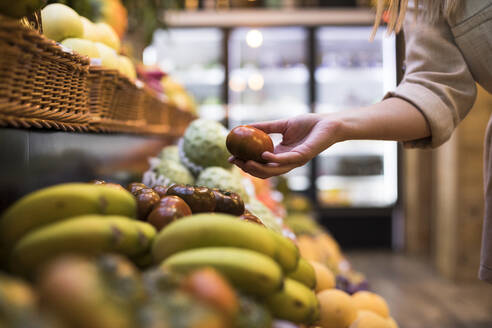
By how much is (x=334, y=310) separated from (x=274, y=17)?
4321 millimetres

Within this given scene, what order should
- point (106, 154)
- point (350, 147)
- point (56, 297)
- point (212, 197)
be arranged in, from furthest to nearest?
point (350, 147) → point (106, 154) → point (212, 197) → point (56, 297)

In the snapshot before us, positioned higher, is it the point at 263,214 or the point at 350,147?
the point at 350,147

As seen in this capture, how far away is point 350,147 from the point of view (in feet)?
17.5

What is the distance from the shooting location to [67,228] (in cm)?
52

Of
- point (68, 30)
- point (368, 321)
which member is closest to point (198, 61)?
point (68, 30)

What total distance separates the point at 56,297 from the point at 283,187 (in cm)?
339

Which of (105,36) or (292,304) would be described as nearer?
(292,304)

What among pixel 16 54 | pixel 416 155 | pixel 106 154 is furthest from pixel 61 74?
pixel 416 155

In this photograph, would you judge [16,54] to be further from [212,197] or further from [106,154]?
[106,154]

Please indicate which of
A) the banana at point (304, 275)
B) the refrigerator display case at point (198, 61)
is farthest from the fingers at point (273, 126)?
the refrigerator display case at point (198, 61)

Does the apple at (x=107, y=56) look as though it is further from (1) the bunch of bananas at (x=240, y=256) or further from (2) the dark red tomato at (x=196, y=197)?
(1) the bunch of bananas at (x=240, y=256)

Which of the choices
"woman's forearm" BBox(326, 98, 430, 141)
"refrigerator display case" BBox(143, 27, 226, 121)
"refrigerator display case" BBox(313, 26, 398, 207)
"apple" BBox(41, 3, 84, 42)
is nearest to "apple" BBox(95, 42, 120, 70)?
"apple" BBox(41, 3, 84, 42)

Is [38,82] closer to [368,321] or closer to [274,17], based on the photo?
[368,321]

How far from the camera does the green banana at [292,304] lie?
62 cm
